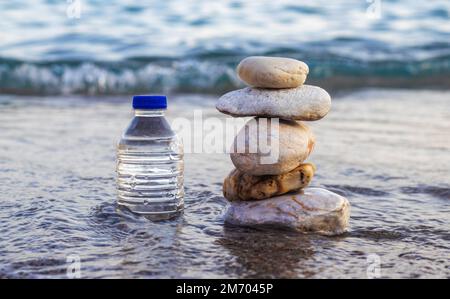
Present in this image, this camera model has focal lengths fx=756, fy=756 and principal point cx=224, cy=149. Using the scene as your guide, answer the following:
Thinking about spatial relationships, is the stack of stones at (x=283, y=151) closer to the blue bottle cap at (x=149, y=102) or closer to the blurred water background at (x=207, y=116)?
the blurred water background at (x=207, y=116)

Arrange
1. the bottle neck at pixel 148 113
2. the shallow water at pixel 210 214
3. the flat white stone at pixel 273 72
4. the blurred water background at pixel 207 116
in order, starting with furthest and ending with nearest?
the bottle neck at pixel 148 113
the flat white stone at pixel 273 72
the blurred water background at pixel 207 116
the shallow water at pixel 210 214

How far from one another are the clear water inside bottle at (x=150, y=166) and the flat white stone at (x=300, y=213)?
1.26 ft

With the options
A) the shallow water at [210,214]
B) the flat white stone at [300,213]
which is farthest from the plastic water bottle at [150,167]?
the flat white stone at [300,213]

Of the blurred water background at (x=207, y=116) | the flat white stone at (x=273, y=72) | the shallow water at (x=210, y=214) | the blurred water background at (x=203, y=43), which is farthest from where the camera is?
the blurred water background at (x=203, y=43)

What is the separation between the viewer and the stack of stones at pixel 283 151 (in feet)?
10.4

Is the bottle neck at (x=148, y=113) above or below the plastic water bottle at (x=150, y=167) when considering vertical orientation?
above

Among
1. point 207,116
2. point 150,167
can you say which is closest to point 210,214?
point 150,167

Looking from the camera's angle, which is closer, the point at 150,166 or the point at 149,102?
the point at 149,102

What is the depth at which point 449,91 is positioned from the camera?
29.7 feet

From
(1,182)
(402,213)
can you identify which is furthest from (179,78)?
(402,213)

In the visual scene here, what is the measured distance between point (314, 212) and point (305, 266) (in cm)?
51

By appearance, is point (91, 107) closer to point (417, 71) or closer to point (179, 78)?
point (179, 78)

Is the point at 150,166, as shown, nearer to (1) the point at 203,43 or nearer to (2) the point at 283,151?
(2) the point at 283,151

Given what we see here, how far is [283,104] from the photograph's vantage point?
10.4 feet
